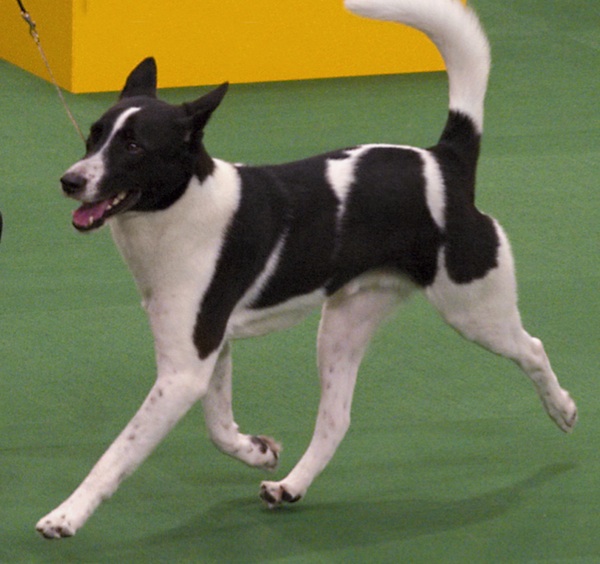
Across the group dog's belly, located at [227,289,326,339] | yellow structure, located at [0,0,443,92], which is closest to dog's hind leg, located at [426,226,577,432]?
dog's belly, located at [227,289,326,339]

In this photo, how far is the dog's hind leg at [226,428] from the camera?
15.7 feet

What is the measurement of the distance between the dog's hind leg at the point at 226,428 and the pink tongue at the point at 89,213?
698 mm

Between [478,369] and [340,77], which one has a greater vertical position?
[478,369]

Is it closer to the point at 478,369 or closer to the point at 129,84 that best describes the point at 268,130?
the point at 478,369

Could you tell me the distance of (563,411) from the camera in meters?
5.12

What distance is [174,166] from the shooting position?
13.9 ft

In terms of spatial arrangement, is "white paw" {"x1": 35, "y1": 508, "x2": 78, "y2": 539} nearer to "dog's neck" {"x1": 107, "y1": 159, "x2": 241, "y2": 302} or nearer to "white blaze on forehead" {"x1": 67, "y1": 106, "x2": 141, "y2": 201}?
"dog's neck" {"x1": 107, "y1": 159, "x2": 241, "y2": 302}

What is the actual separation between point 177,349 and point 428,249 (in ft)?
2.67

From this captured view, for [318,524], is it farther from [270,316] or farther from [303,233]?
[303,233]

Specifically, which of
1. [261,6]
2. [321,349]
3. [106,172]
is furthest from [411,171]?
[261,6]

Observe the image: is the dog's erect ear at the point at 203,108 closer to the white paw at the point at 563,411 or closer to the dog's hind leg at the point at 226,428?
the dog's hind leg at the point at 226,428

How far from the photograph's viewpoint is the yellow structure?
29.6 feet

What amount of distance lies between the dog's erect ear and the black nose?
1.06 ft

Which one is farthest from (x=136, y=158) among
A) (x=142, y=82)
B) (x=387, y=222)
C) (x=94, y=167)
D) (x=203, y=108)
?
(x=387, y=222)
